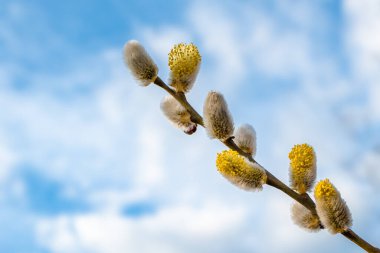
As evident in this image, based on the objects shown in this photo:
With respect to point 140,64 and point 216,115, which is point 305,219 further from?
point 140,64

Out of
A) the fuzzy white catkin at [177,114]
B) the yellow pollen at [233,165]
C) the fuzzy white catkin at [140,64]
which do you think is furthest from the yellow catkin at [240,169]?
the fuzzy white catkin at [140,64]

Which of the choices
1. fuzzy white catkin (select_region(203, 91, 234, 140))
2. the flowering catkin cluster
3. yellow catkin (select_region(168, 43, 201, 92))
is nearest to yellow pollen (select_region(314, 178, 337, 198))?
the flowering catkin cluster

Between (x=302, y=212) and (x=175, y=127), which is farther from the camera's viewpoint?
(x=175, y=127)

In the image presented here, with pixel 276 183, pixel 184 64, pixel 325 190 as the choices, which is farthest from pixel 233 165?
pixel 184 64

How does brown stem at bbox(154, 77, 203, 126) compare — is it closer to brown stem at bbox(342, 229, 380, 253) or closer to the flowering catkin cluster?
the flowering catkin cluster

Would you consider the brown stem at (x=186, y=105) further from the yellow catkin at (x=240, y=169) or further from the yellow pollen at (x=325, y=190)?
the yellow pollen at (x=325, y=190)

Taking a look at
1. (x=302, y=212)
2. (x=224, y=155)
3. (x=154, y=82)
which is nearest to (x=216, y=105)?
(x=224, y=155)

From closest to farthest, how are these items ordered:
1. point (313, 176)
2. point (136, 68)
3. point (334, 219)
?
point (334, 219) → point (313, 176) → point (136, 68)

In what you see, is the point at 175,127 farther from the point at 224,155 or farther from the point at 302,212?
the point at 302,212
